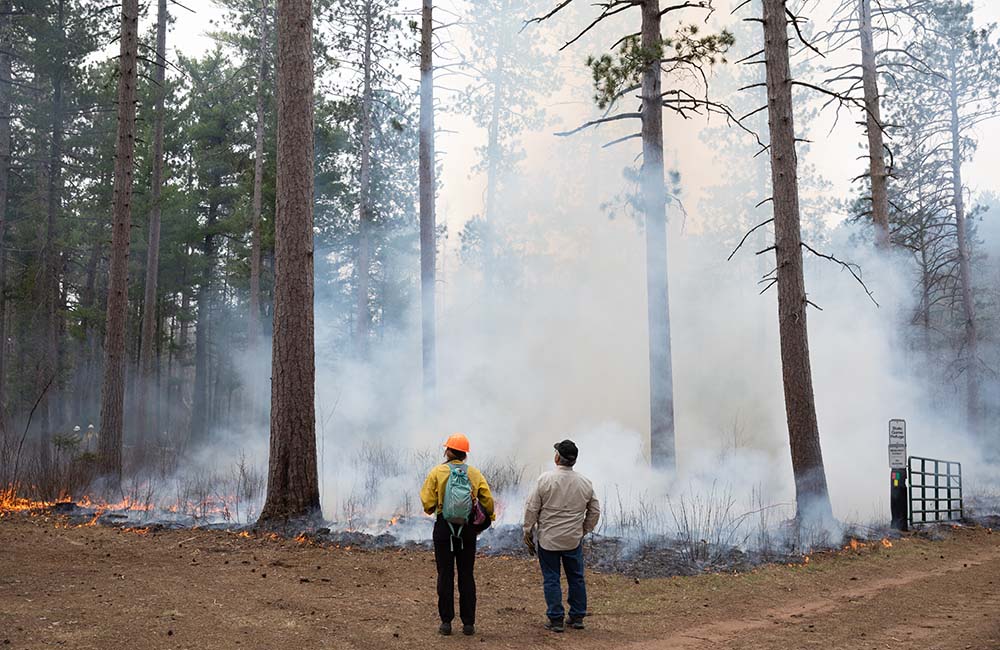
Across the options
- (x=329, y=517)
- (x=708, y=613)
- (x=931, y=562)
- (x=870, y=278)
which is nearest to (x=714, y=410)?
(x=870, y=278)

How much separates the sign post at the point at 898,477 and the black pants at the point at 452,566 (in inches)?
321

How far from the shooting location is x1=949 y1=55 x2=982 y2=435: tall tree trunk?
76.7ft

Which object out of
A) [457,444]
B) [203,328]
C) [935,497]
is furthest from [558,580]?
[203,328]

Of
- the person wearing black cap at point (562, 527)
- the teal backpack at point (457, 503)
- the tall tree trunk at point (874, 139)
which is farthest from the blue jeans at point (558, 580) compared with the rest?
the tall tree trunk at point (874, 139)

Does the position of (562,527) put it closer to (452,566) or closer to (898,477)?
(452,566)

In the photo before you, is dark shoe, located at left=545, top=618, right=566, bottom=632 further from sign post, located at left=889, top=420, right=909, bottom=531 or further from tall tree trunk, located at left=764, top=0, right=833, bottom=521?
sign post, located at left=889, top=420, right=909, bottom=531

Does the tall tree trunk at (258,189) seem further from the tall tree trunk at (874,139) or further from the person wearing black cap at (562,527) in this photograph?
the person wearing black cap at (562,527)

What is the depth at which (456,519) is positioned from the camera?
6.30m

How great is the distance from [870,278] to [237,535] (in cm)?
1733

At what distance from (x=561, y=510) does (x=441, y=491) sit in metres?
1.10

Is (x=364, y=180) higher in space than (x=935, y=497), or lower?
higher

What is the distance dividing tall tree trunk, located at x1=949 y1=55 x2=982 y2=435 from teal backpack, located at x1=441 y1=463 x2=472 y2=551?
21761 millimetres

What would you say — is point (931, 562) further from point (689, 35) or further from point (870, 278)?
point (870, 278)

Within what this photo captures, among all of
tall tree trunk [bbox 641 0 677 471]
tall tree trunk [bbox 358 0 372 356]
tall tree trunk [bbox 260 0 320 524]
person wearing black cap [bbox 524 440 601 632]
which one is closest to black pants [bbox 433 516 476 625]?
person wearing black cap [bbox 524 440 601 632]
